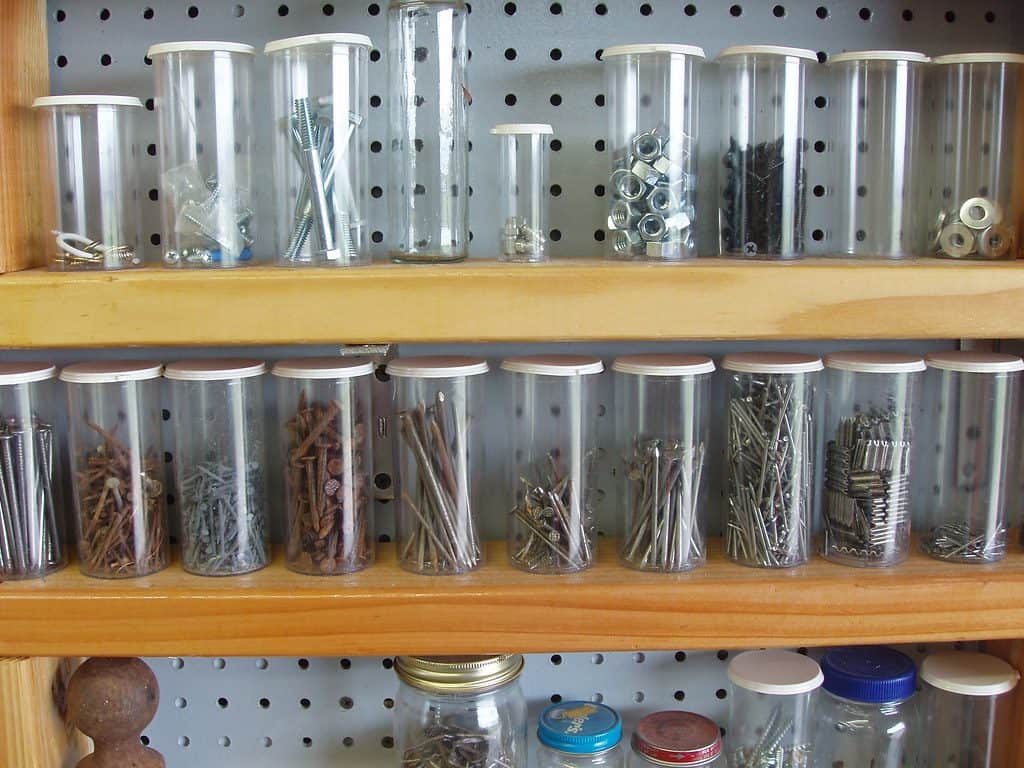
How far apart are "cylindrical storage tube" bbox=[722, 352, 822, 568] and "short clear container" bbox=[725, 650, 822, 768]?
144mm

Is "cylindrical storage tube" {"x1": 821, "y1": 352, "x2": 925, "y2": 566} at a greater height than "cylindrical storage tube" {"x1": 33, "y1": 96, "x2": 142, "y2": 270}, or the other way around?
"cylindrical storage tube" {"x1": 33, "y1": 96, "x2": 142, "y2": 270}

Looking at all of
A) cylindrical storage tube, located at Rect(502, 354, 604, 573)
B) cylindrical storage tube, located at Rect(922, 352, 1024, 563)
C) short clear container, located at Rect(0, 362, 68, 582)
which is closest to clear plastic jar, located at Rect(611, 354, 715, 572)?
cylindrical storage tube, located at Rect(502, 354, 604, 573)

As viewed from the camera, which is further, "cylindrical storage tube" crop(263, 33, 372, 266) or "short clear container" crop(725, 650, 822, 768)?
"short clear container" crop(725, 650, 822, 768)

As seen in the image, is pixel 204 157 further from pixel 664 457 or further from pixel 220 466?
pixel 664 457

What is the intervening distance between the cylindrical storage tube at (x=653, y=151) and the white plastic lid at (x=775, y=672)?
46 centimetres

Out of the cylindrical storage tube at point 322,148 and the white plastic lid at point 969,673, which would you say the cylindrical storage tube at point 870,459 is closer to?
the white plastic lid at point 969,673

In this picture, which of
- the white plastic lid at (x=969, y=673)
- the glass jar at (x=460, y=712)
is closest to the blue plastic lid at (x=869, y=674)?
the white plastic lid at (x=969, y=673)

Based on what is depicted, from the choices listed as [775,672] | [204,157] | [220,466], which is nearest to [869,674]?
[775,672]

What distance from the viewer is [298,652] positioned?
3.47ft

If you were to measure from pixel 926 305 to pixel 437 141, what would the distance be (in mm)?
515

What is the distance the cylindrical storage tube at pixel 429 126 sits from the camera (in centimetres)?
111

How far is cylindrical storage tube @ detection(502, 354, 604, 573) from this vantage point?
3.67ft

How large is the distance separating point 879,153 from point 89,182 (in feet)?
2.75

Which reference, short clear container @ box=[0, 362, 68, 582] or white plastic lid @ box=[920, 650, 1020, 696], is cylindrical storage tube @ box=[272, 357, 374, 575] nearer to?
short clear container @ box=[0, 362, 68, 582]
